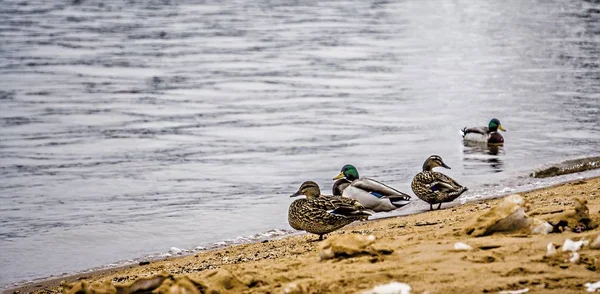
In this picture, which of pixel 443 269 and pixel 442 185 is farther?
pixel 442 185

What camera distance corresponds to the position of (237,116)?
22609mm

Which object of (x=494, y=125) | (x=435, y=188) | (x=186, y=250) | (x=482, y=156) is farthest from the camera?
(x=494, y=125)

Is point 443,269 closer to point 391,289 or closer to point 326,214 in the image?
point 391,289

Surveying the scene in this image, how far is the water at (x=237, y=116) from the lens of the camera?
42.7 feet

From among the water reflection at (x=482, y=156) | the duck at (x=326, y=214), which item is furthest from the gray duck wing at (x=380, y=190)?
the water reflection at (x=482, y=156)

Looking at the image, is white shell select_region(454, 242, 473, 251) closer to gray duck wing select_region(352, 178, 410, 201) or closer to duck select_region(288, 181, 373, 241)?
duck select_region(288, 181, 373, 241)

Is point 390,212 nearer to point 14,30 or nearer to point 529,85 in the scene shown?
point 529,85

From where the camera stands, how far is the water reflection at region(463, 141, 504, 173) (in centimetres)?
1602

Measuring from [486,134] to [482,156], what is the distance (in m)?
1.16

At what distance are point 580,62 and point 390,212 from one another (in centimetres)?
2032

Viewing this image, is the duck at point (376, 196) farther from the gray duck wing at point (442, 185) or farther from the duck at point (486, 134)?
the duck at point (486, 134)

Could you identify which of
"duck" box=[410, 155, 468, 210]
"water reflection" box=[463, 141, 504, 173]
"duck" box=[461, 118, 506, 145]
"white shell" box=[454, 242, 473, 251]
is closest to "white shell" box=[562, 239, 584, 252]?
"white shell" box=[454, 242, 473, 251]

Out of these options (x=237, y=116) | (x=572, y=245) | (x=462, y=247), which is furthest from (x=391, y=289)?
(x=237, y=116)

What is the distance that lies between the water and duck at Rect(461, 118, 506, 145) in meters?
0.30
